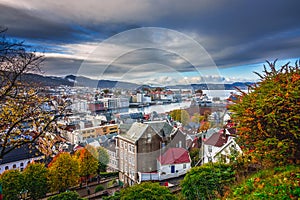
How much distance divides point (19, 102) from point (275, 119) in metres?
2.98

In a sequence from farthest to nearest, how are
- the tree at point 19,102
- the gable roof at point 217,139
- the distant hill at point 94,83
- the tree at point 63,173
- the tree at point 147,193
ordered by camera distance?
the tree at point 63,173 < the gable roof at point 217,139 < the tree at point 147,193 < the distant hill at point 94,83 < the tree at point 19,102

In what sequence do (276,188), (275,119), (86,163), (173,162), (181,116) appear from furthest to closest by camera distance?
1. (86,163)
2. (173,162)
3. (181,116)
4. (275,119)
5. (276,188)

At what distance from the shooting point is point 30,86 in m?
2.59

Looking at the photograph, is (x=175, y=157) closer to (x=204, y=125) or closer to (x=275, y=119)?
(x=204, y=125)

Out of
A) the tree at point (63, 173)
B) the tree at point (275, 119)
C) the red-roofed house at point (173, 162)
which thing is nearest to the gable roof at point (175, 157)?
the red-roofed house at point (173, 162)

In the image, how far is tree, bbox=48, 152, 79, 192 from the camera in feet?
20.0

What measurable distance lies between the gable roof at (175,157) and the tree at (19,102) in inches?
86.1

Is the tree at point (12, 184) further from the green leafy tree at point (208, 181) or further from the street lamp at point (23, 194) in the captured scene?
the green leafy tree at point (208, 181)

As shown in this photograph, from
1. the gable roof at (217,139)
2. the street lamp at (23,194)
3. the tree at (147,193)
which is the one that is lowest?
the street lamp at (23,194)

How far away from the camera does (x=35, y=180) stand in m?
5.60

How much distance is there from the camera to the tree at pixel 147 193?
2959 mm

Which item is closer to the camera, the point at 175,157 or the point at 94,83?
the point at 94,83

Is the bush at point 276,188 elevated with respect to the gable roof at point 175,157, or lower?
elevated

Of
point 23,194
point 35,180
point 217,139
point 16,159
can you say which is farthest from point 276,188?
point 16,159
